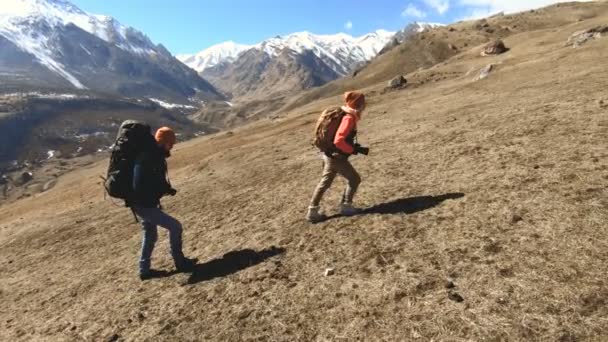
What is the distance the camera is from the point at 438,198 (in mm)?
13617

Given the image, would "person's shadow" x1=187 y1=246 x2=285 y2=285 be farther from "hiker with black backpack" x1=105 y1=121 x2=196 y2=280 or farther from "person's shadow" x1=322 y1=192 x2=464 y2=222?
"person's shadow" x1=322 y1=192 x2=464 y2=222

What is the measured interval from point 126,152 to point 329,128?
4.90m

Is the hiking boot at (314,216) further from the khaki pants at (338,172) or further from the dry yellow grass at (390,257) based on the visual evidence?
the khaki pants at (338,172)

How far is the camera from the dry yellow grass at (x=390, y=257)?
28.3 ft

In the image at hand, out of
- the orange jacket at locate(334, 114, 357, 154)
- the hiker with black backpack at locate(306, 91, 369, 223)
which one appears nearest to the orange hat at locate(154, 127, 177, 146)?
the hiker with black backpack at locate(306, 91, 369, 223)

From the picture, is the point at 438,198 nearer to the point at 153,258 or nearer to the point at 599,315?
the point at 599,315

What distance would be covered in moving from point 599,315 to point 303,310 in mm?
4941

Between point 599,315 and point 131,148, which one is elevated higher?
point 131,148

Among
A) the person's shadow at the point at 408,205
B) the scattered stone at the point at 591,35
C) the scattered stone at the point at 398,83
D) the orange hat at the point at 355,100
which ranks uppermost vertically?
the orange hat at the point at 355,100

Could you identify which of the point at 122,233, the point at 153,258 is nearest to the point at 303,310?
the point at 153,258

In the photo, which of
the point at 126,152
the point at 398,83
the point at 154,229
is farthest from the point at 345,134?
the point at 398,83

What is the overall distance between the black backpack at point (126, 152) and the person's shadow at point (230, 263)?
2.60m

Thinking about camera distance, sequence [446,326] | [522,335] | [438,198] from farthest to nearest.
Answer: [438,198] < [446,326] < [522,335]

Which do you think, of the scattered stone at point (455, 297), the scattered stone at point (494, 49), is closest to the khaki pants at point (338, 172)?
the scattered stone at point (455, 297)
